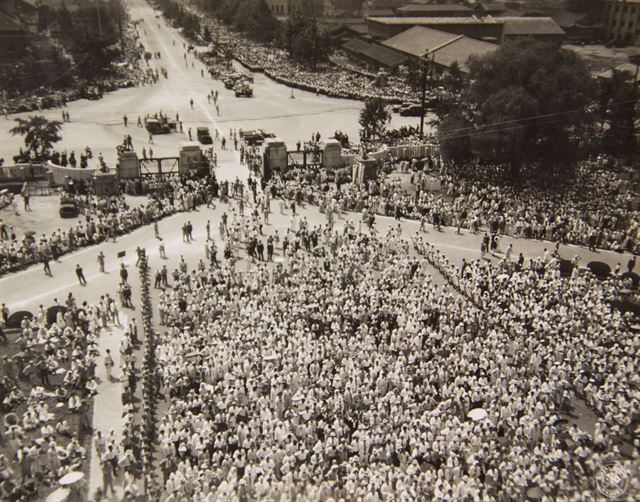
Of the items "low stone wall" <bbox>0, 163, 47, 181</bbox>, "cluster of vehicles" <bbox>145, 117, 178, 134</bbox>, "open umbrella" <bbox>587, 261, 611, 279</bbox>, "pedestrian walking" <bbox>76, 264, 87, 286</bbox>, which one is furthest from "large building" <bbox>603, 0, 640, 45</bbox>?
"pedestrian walking" <bbox>76, 264, 87, 286</bbox>

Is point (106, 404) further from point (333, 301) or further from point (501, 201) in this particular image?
point (501, 201)

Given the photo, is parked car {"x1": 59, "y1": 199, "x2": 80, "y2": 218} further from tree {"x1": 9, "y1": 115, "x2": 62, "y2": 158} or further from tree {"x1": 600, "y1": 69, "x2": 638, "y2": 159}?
tree {"x1": 600, "y1": 69, "x2": 638, "y2": 159}

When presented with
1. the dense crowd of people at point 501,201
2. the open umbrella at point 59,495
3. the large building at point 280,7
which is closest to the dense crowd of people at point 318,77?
the dense crowd of people at point 501,201

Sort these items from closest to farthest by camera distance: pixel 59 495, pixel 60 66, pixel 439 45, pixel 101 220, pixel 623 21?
pixel 59 495 < pixel 101 220 < pixel 60 66 < pixel 439 45 < pixel 623 21

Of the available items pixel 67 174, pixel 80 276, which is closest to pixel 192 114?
pixel 67 174

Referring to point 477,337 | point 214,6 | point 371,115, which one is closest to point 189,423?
point 477,337

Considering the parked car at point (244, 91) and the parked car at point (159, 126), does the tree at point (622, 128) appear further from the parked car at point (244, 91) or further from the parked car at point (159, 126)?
the parked car at point (244, 91)
